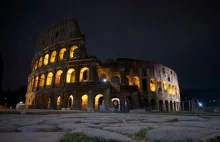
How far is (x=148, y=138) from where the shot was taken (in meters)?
1.62

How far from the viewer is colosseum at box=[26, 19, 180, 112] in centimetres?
2324

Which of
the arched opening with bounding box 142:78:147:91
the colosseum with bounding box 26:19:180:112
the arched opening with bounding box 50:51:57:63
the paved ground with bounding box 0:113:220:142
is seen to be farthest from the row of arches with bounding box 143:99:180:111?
the paved ground with bounding box 0:113:220:142

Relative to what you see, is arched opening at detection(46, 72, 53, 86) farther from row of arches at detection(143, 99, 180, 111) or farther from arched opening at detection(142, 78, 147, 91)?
row of arches at detection(143, 99, 180, 111)

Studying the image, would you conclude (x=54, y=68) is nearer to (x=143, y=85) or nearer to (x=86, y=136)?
(x=143, y=85)

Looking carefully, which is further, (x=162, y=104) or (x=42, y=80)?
(x=162, y=104)

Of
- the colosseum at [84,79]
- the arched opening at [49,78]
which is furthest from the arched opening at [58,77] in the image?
the arched opening at [49,78]

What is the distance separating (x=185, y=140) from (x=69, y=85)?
942 inches

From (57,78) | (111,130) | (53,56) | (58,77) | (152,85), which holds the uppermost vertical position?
(53,56)

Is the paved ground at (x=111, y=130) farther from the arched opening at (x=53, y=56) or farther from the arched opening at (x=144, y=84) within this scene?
the arched opening at (x=144, y=84)

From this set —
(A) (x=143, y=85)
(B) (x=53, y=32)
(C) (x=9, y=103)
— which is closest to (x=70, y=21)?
(B) (x=53, y=32)

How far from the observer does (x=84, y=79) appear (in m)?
29.9

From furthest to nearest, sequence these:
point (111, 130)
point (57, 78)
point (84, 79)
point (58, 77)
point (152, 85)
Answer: point (152, 85), point (84, 79), point (58, 77), point (57, 78), point (111, 130)

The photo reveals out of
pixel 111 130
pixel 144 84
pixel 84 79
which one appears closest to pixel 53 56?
pixel 84 79

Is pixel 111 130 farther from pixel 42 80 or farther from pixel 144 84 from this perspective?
pixel 144 84
